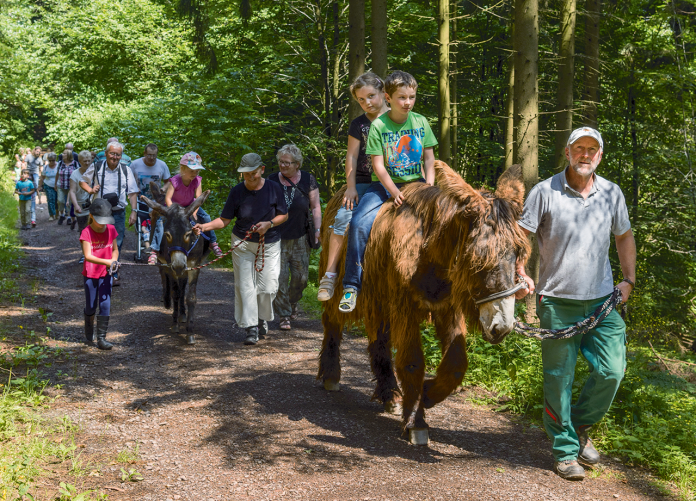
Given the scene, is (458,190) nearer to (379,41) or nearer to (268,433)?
(268,433)

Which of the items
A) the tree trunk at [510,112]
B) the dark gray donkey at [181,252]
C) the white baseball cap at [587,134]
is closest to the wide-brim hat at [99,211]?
the dark gray donkey at [181,252]

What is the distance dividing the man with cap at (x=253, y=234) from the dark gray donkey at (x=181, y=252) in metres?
0.28

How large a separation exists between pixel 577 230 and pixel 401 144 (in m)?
1.58

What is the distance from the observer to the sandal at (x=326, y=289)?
5.30 metres

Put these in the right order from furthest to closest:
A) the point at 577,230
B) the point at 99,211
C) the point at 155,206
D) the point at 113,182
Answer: the point at 113,182, the point at 155,206, the point at 99,211, the point at 577,230

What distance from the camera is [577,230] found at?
4.23m

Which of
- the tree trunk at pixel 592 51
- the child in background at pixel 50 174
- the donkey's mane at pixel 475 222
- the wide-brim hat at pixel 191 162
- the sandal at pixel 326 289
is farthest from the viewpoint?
the child in background at pixel 50 174

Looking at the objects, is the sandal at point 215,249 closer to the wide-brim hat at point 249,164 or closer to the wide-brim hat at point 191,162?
the wide-brim hat at point 191,162

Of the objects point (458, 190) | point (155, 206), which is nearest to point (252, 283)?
point (155, 206)

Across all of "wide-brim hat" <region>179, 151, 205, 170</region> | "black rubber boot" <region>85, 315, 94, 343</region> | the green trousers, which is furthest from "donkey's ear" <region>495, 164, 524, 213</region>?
"black rubber boot" <region>85, 315, 94, 343</region>

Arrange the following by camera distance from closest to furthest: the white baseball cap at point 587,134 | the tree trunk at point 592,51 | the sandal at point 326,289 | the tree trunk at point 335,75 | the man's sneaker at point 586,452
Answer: the white baseball cap at point 587,134 < the man's sneaker at point 586,452 < the sandal at point 326,289 < the tree trunk at point 592,51 < the tree trunk at point 335,75

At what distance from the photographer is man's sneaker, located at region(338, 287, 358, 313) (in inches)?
192

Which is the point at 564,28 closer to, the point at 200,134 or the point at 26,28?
the point at 200,134

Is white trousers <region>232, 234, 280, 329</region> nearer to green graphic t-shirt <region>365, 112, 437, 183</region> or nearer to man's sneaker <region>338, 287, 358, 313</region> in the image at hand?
man's sneaker <region>338, 287, 358, 313</region>
